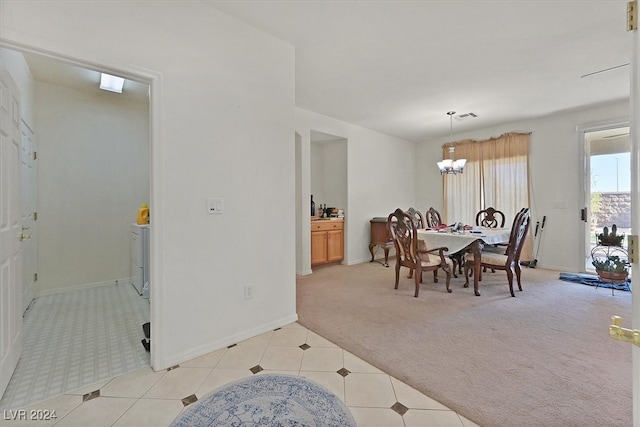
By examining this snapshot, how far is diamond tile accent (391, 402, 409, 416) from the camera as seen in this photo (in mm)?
1531

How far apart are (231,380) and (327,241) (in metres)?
3.24

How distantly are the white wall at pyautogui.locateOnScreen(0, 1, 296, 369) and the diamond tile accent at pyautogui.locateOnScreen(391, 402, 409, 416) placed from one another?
1267 millimetres

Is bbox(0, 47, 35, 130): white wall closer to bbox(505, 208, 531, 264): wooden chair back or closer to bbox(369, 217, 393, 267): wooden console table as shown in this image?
bbox(369, 217, 393, 267): wooden console table

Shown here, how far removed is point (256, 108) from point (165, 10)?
34.3 inches

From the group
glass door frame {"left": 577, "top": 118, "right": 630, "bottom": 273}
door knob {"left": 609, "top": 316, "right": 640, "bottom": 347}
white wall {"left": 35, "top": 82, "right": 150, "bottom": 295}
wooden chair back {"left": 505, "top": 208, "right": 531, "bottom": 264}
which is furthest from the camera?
glass door frame {"left": 577, "top": 118, "right": 630, "bottom": 273}

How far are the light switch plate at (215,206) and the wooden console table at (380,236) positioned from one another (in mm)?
3628

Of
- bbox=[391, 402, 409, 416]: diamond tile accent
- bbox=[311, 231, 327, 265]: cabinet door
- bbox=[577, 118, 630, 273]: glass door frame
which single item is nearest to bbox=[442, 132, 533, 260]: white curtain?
bbox=[577, 118, 630, 273]: glass door frame

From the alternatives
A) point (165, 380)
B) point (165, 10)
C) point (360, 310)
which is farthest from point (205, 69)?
point (360, 310)

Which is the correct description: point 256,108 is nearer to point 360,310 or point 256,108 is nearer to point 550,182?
point 360,310

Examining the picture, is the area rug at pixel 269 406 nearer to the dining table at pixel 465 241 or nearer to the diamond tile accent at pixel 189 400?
the diamond tile accent at pixel 189 400

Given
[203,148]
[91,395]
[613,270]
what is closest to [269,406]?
[91,395]

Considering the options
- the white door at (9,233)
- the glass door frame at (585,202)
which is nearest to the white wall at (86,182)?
the white door at (9,233)

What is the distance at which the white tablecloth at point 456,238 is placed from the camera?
3.37m

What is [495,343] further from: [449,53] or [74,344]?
[74,344]
